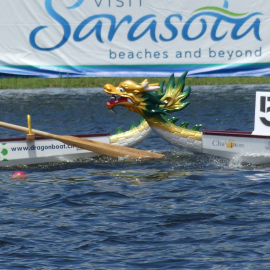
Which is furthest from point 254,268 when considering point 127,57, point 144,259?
point 127,57

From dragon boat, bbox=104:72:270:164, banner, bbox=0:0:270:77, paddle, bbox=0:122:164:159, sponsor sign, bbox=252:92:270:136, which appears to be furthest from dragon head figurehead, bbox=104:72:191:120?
banner, bbox=0:0:270:77

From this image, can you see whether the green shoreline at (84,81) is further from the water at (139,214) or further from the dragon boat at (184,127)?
the dragon boat at (184,127)

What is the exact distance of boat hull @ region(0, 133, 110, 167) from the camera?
46.7 feet

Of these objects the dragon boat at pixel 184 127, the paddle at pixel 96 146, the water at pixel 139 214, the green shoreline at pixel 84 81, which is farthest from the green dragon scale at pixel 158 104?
the green shoreline at pixel 84 81

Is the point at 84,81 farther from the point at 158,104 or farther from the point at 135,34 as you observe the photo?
the point at 158,104

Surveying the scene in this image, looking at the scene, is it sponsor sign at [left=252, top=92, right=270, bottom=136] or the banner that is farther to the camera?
the banner

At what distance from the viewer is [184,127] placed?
47.8ft

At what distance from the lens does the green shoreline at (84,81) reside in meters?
26.5

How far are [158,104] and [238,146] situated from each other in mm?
1946

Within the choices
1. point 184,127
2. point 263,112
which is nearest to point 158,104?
point 184,127

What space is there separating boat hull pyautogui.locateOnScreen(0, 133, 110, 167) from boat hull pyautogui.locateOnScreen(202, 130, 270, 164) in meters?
2.53

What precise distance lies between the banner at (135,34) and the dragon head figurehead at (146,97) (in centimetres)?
1031

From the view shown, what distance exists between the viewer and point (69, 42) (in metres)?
24.6

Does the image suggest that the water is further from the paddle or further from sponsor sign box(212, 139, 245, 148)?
sponsor sign box(212, 139, 245, 148)
